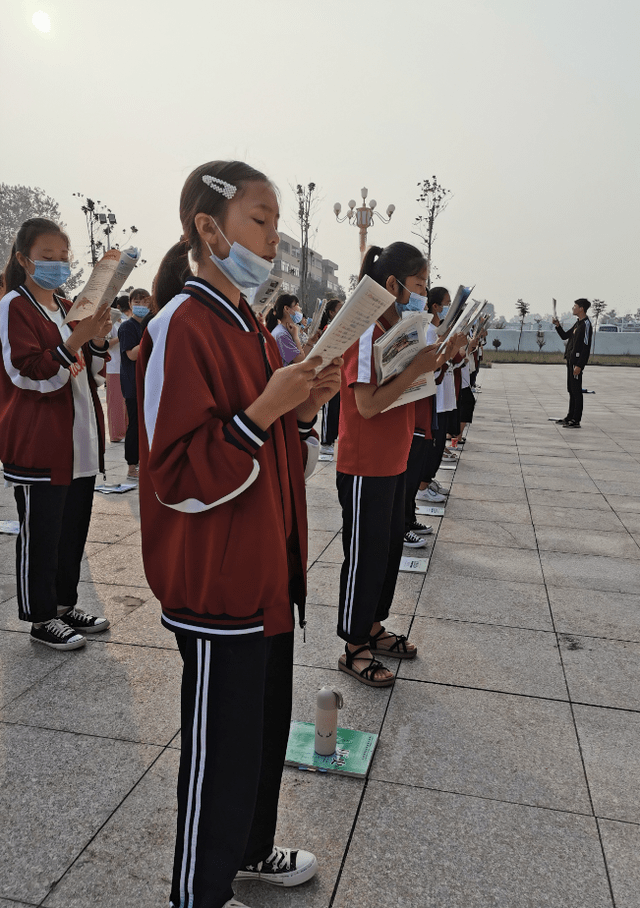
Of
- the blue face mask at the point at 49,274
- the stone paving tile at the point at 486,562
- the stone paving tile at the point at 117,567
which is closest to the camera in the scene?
the blue face mask at the point at 49,274

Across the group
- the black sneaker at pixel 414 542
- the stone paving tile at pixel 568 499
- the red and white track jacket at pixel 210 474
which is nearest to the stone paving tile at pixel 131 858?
the red and white track jacket at pixel 210 474

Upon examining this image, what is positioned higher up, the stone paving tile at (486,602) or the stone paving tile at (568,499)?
the stone paving tile at (568,499)

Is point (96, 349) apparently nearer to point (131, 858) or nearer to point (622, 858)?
point (131, 858)

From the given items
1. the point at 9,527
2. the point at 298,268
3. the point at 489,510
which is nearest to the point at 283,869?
the point at 9,527

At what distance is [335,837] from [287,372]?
1.51m

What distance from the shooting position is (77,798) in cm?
230

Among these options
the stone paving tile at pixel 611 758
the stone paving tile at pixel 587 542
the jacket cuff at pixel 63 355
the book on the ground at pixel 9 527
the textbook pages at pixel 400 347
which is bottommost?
the book on the ground at pixel 9 527

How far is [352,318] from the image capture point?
1.56 meters

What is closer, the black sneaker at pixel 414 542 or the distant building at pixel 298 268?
the black sneaker at pixel 414 542

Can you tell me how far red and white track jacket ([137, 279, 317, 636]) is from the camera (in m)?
1.41

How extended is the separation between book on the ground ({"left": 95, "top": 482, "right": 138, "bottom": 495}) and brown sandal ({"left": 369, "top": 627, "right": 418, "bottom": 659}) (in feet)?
13.6

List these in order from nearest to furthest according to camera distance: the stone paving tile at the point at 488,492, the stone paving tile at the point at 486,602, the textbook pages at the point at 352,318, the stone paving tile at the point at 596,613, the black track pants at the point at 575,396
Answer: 1. the textbook pages at the point at 352,318
2. the stone paving tile at the point at 596,613
3. the stone paving tile at the point at 486,602
4. the stone paving tile at the point at 488,492
5. the black track pants at the point at 575,396

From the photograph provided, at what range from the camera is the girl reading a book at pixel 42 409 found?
3199 millimetres

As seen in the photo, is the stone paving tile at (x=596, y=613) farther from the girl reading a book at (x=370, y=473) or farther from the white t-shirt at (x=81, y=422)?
the white t-shirt at (x=81, y=422)
